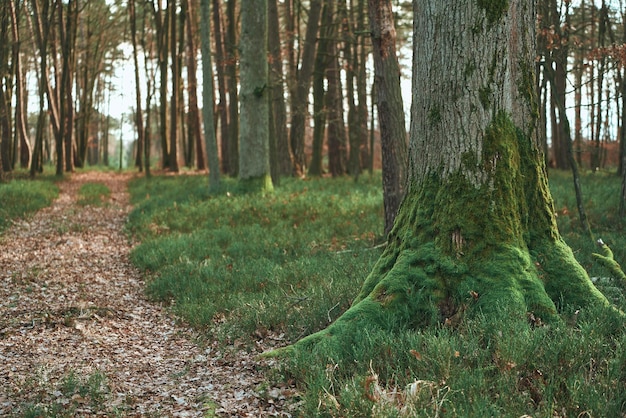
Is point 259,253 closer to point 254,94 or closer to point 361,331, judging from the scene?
point 361,331

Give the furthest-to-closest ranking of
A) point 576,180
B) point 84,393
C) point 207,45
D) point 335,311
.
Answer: point 207,45 → point 576,180 → point 335,311 → point 84,393

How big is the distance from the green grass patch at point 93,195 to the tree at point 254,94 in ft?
20.0

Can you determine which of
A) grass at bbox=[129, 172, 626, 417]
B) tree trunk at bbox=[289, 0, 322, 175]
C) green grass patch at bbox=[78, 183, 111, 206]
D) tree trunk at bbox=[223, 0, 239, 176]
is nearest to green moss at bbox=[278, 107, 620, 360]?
grass at bbox=[129, 172, 626, 417]

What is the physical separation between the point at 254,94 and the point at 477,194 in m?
11.3

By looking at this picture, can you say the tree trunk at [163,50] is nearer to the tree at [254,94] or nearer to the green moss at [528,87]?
the tree at [254,94]

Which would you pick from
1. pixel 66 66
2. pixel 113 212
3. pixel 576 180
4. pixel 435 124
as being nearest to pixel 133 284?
pixel 435 124

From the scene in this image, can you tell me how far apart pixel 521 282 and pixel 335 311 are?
6.64 ft

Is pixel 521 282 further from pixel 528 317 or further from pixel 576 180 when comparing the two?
pixel 576 180

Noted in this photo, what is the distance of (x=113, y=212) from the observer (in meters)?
17.5

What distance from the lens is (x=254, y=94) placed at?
15773 mm

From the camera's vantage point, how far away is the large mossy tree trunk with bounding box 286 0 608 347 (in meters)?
5.25

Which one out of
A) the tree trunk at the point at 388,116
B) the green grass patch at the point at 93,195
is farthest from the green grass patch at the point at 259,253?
the green grass patch at the point at 93,195

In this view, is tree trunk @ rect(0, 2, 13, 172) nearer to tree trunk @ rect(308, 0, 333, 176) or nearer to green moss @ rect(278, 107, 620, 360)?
tree trunk @ rect(308, 0, 333, 176)

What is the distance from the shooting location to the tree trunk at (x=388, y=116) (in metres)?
9.98
